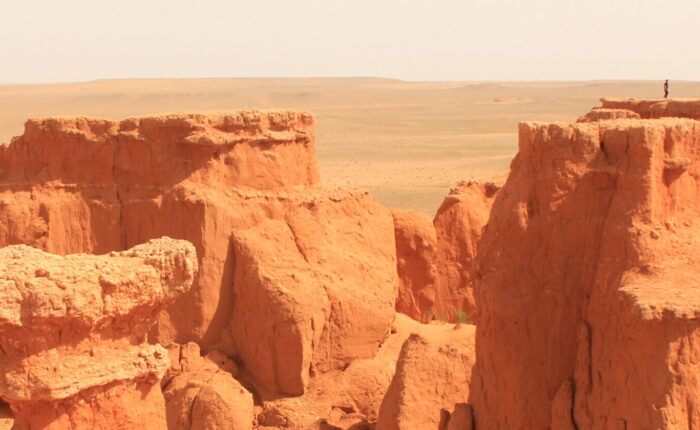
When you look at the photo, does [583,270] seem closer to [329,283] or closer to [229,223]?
[329,283]

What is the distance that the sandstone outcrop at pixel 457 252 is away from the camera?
16.5 metres

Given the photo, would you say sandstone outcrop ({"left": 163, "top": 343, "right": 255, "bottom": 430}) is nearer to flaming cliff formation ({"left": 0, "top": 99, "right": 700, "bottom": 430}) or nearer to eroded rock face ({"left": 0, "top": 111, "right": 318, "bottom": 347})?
flaming cliff formation ({"left": 0, "top": 99, "right": 700, "bottom": 430})

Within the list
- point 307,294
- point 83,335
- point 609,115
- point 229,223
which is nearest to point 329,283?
point 307,294

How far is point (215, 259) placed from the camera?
1354 cm

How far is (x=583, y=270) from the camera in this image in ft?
30.3

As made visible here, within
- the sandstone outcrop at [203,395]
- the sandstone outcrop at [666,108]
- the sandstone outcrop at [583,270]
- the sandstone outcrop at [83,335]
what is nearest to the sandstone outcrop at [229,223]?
the sandstone outcrop at [203,395]

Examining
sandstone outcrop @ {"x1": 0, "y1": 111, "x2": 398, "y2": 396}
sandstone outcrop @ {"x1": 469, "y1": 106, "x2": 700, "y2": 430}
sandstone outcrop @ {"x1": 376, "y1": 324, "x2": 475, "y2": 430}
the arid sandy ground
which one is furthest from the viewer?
the arid sandy ground

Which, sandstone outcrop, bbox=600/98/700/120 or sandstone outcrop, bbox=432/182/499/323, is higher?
sandstone outcrop, bbox=600/98/700/120

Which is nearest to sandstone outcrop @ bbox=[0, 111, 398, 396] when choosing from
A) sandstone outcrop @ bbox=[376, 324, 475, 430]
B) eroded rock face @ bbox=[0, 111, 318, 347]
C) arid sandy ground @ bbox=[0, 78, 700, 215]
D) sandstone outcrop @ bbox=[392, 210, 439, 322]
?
eroded rock face @ bbox=[0, 111, 318, 347]

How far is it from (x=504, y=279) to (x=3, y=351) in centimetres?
435

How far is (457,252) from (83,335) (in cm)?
992

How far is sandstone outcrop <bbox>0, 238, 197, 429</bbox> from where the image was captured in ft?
23.2

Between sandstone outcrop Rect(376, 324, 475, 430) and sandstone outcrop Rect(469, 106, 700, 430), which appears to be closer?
sandstone outcrop Rect(469, 106, 700, 430)

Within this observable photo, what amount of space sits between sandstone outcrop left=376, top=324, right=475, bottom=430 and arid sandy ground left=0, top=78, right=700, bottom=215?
20250 mm
